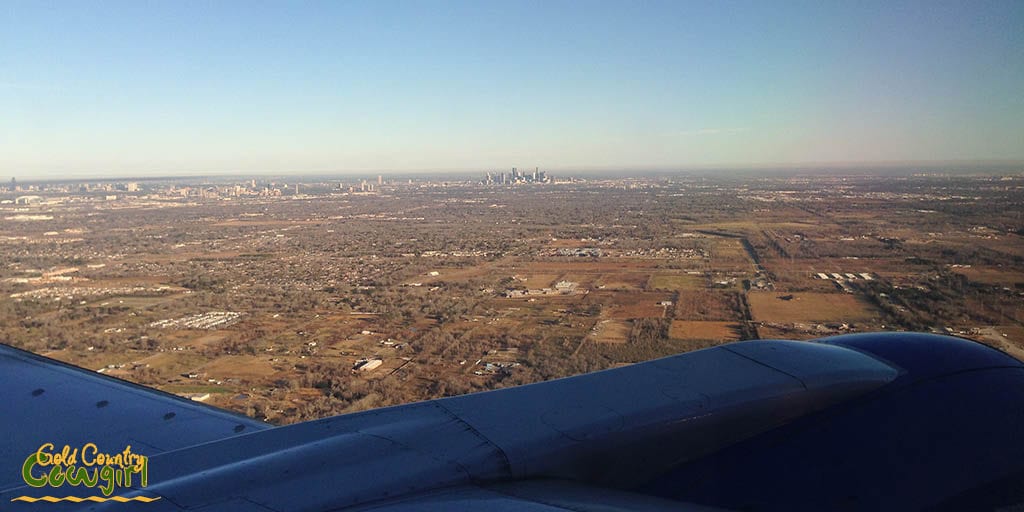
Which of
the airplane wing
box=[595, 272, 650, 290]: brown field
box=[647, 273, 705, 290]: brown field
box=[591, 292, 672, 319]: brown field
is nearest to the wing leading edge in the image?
the airplane wing

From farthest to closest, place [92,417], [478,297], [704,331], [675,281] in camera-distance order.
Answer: [675,281]
[478,297]
[704,331]
[92,417]

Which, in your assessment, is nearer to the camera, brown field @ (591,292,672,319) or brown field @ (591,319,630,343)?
brown field @ (591,319,630,343)

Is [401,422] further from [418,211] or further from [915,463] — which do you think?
[418,211]

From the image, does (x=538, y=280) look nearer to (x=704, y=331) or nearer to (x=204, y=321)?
(x=704, y=331)

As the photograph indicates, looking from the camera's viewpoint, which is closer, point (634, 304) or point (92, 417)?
point (92, 417)

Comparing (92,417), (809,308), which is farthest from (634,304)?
(92,417)

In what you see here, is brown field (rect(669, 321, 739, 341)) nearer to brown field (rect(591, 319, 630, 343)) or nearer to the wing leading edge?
brown field (rect(591, 319, 630, 343))

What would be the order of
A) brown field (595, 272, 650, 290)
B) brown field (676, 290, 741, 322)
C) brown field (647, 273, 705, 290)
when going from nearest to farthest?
brown field (676, 290, 741, 322) → brown field (647, 273, 705, 290) → brown field (595, 272, 650, 290)

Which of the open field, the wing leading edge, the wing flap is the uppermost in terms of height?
the wing leading edge
